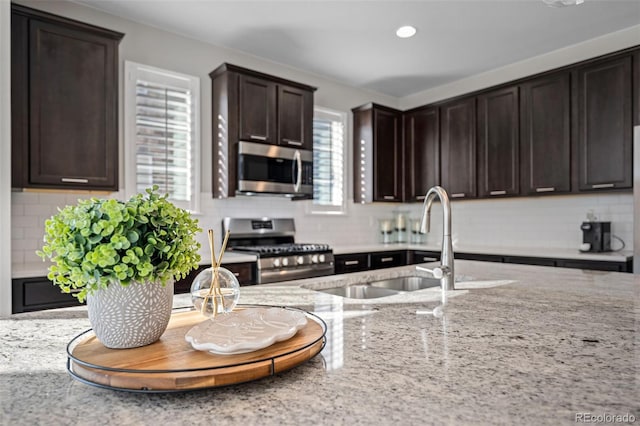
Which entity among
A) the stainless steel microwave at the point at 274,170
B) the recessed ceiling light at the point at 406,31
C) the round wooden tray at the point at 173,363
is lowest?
the round wooden tray at the point at 173,363

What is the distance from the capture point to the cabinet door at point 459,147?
427 centimetres

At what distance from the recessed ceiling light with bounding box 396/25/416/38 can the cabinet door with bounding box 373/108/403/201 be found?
1.14 metres

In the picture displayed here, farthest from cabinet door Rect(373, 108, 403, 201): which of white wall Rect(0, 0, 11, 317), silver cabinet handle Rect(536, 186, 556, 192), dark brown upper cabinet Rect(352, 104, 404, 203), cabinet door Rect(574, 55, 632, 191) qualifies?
white wall Rect(0, 0, 11, 317)

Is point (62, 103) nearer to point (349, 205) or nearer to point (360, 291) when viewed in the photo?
point (360, 291)

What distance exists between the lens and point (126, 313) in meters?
0.75

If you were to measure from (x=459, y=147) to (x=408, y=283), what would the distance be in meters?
2.69

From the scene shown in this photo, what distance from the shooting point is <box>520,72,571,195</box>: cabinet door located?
3.59 metres

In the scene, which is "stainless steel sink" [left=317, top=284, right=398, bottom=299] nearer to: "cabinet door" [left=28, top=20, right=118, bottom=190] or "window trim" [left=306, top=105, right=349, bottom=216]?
"cabinet door" [left=28, top=20, right=118, bottom=190]

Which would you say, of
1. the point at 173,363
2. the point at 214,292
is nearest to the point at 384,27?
the point at 214,292

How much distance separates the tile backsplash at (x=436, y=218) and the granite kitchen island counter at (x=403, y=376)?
2010mm

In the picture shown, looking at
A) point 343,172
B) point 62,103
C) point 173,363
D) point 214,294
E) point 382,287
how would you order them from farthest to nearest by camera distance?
1. point 343,172
2. point 62,103
3. point 382,287
4. point 214,294
5. point 173,363

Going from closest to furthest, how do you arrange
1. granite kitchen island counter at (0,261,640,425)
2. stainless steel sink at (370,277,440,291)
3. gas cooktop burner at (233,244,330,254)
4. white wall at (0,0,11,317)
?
granite kitchen island counter at (0,261,640,425) < stainless steel sink at (370,277,440,291) < white wall at (0,0,11,317) < gas cooktop burner at (233,244,330,254)

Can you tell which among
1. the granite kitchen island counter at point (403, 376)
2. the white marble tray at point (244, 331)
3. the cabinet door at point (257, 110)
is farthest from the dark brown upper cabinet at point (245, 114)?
→ the white marble tray at point (244, 331)

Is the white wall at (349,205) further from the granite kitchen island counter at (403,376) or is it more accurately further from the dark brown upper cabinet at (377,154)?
the granite kitchen island counter at (403,376)
